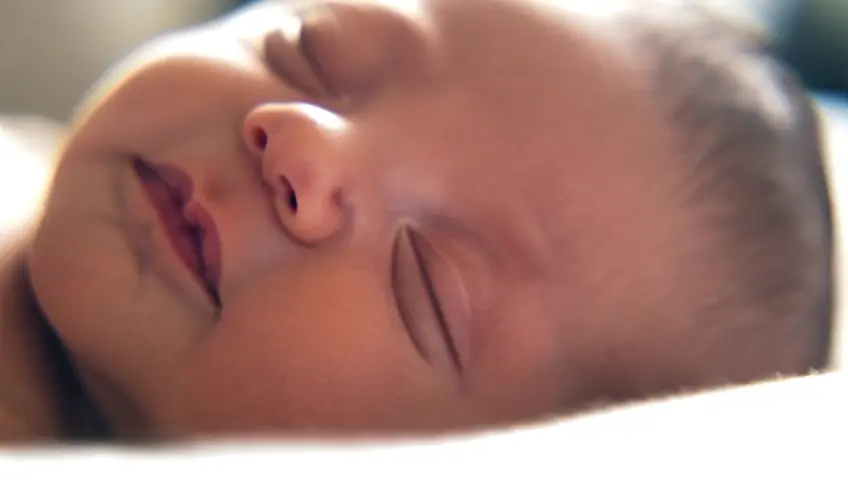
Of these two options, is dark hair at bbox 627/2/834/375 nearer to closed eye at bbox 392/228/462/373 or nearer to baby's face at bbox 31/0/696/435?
baby's face at bbox 31/0/696/435

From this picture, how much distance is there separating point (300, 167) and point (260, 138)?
2.0 inches

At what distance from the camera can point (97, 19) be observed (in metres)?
1.25

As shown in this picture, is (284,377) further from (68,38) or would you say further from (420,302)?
(68,38)

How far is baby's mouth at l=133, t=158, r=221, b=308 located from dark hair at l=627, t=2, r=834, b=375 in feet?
1.28

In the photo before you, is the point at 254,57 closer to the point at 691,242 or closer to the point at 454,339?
the point at 454,339

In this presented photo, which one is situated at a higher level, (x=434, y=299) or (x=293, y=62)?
(x=293, y=62)

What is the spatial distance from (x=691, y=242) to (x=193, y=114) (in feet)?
1.42

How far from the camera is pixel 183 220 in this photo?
2.35 feet

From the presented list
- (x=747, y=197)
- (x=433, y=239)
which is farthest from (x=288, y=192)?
(x=747, y=197)

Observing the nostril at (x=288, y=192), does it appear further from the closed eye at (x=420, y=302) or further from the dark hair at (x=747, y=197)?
the dark hair at (x=747, y=197)

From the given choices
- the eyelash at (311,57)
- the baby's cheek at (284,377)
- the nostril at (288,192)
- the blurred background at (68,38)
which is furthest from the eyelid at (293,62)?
the blurred background at (68,38)

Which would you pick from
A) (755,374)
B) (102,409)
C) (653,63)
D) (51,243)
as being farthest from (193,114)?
(755,374)

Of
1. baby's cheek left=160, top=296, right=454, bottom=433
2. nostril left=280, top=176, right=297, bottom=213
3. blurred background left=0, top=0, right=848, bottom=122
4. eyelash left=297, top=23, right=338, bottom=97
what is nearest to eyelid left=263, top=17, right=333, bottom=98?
eyelash left=297, top=23, right=338, bottom=97

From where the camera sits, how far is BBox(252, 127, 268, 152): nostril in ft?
2.34
